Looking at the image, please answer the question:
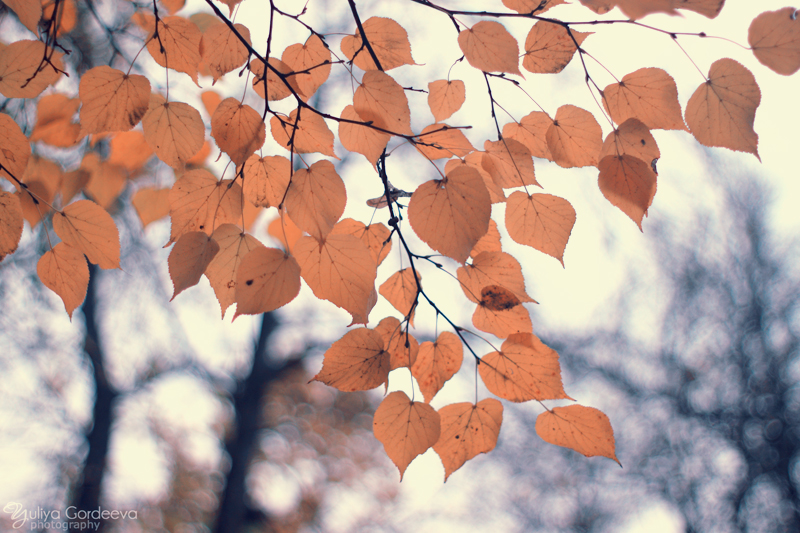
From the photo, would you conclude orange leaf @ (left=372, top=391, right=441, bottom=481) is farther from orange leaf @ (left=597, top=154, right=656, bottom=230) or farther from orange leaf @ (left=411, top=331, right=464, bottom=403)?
orange leaf @ (left=597, top=154, right=656, bottom=230)

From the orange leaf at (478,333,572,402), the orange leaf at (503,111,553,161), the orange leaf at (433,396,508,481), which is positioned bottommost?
the orange leaf at (433,396,508,481)

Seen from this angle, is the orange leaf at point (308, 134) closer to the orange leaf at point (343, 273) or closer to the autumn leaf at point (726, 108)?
the orange leaf at point (343, 273)

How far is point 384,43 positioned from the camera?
16.2 inches

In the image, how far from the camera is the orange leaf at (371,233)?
0.44 metres

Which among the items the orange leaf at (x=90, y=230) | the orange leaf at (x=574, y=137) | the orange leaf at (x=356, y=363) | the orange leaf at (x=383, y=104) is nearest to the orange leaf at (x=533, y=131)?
the orange leaf at (x=574, y=137)

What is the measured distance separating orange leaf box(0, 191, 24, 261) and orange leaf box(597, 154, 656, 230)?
52cm

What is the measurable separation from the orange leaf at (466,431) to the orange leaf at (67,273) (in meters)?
0.38

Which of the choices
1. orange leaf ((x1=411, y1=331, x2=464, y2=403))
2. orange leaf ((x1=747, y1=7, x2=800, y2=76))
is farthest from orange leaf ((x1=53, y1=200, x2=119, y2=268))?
orange leaf ((x1=747, y1=7, x2=800, y2=76))

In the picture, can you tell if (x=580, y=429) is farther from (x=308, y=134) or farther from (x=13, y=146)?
(x=13, y=146)

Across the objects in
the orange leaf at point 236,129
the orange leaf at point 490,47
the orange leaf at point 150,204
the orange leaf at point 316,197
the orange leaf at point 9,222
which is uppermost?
the orange leaf at point 490,47

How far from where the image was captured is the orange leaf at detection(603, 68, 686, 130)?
0.32 m

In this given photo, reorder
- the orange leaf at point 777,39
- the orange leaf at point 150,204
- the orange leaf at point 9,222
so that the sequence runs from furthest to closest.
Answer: the orange leaf at point 150,204, the orange leaf at point 9,222, the orange leaf at point 777,39

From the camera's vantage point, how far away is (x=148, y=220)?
1.78 feet

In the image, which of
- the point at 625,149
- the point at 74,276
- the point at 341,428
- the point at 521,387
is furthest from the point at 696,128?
the point at 341,428
